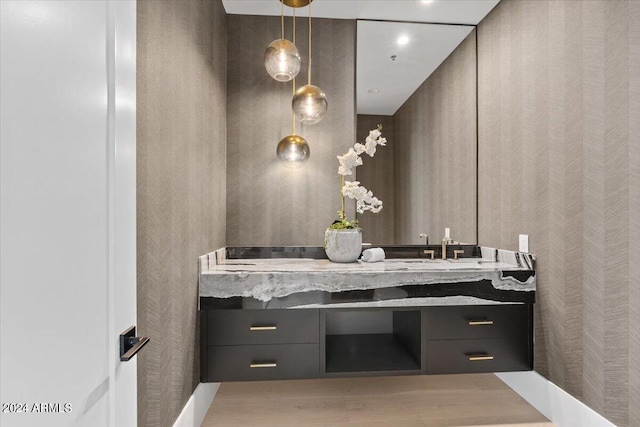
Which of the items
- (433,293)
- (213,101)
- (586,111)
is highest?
(213,101)

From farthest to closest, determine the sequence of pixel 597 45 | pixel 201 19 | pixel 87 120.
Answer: pixel 201 19 < pixel 597 45 < pixel 87 120

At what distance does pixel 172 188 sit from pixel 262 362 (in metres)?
1.00

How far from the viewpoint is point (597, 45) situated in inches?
63.9

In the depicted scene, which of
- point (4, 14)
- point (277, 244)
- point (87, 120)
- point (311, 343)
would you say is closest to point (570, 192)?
point (311, 343)

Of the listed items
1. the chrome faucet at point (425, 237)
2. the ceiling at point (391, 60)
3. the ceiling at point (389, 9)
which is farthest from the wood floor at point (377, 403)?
the ceiling at point (389, 9)

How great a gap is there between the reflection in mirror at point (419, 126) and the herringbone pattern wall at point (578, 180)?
0.29 metres

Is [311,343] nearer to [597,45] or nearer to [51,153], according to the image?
[51,153]

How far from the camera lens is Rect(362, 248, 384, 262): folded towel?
2.33m

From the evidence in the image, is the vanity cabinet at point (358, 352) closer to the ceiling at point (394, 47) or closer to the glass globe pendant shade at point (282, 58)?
A: the glass globe pendant shade at point (282, 58)

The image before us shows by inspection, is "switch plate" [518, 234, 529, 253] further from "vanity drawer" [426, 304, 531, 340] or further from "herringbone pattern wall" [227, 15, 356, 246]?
"herringbone pattern wall" [227, 15, 356, 246]

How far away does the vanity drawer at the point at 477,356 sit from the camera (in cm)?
195

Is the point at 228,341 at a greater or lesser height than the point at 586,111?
lesser

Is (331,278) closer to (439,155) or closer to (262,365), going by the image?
(262,365)

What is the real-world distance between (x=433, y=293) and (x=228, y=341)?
43.0 inches
